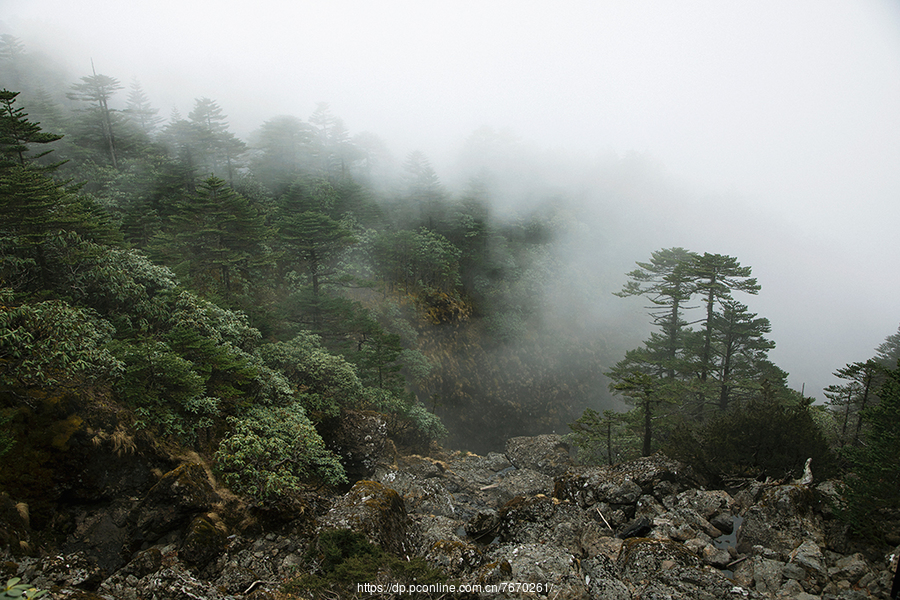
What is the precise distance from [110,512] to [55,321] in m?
4.37

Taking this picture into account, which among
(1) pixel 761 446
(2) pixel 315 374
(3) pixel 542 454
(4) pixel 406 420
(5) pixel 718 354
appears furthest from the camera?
(3) pixel 542 454

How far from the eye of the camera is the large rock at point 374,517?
948cm

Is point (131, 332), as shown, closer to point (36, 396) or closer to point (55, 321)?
point (55, 321)

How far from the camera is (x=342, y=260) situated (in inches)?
1252

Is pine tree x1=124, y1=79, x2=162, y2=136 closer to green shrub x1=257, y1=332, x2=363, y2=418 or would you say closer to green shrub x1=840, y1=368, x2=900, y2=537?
green shrub x1=257, y1=332, x2=363, y2=418

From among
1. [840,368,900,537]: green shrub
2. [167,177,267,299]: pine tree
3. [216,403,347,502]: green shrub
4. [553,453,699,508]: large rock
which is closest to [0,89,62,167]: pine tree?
[167,177,267,299]: pine tree

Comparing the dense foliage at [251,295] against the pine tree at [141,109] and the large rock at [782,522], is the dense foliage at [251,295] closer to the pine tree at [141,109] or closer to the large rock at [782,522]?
the pine tree at [141,109]

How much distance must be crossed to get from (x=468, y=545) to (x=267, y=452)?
5.93 meters

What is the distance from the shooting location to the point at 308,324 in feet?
69.9

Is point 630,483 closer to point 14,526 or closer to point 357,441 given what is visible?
point 357,441

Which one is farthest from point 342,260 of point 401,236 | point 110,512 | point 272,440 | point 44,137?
point 110,512

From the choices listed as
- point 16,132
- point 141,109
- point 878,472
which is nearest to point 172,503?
point 16,132

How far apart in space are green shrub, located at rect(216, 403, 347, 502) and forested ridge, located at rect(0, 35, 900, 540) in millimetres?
71

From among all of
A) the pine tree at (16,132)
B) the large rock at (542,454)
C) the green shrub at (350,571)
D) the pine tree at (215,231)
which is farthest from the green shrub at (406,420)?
the pine tree at (16,132)
